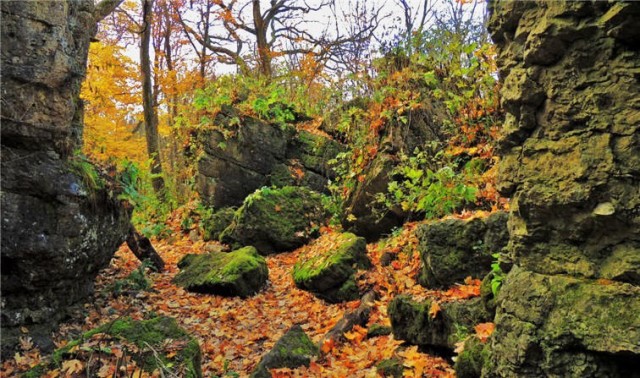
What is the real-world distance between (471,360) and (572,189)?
188 cm

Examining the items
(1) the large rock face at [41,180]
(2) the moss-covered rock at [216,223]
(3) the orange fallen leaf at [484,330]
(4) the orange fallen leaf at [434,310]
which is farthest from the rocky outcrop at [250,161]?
(3) the orange fallen leaf at [484,330]

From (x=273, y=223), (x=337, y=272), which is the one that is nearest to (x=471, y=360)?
(x=337, y=272)

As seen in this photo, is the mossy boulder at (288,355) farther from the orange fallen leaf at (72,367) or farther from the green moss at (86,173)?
the green moss at (86,173)

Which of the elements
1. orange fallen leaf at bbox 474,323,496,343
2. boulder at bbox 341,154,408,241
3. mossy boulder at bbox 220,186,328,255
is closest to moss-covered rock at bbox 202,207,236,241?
mossy boulder at bbox 220,186,328,255

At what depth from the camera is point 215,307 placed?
766cm

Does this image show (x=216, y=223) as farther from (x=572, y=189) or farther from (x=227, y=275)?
(x=572, y=189)

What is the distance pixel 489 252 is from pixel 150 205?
38.5 feet

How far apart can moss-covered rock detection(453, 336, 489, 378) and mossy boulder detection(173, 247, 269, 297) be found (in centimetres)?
478

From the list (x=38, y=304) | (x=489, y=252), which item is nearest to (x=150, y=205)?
(x=38, y=304)

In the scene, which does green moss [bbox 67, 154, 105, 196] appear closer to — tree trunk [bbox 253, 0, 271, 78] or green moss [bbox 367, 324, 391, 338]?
green moss [bbox 367, 324, 391, 338]

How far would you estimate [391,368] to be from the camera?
15.4 ft

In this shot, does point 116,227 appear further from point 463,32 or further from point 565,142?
point 463,32

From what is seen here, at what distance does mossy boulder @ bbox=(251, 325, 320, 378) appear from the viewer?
5.01 m

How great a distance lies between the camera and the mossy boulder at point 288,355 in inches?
197
